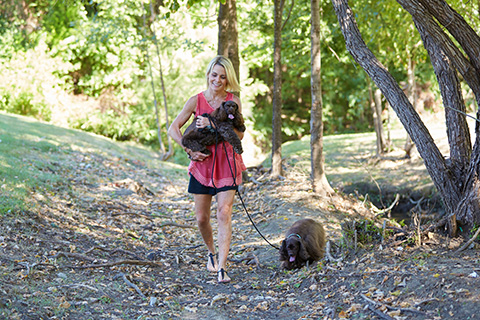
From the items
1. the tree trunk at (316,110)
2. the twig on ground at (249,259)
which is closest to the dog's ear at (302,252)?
the twig on ground at (249,259)

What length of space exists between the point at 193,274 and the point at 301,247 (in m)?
1.28

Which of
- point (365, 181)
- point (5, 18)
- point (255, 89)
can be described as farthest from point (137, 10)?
point (365, 181)

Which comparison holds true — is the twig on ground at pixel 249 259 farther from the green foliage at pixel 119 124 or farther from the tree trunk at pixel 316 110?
the green foliage at pixel 119 124

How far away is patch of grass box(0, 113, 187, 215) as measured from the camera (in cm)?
695

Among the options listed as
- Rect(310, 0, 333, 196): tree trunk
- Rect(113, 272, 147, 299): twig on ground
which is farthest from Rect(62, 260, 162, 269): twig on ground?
Rect(310, 0, 333, 196): tree trunk

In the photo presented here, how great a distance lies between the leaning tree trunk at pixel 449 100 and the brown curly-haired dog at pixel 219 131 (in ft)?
4.80

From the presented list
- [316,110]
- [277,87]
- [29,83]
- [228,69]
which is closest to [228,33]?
[277,87]

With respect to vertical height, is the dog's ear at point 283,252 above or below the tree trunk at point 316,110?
below

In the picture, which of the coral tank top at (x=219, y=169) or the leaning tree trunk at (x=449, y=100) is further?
the coral tank top at (x=219, y=169)

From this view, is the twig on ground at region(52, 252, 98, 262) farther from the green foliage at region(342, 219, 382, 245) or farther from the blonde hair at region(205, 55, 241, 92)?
the green foliage at region(342, 219, 382, 245)

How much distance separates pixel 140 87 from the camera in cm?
2403

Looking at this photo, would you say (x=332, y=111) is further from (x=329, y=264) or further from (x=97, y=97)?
(x=329, y=264)

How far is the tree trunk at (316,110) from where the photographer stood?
28.4 feet

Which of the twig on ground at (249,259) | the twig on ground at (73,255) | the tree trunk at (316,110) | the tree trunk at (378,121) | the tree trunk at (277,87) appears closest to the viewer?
the twig on ground at (73,255)
